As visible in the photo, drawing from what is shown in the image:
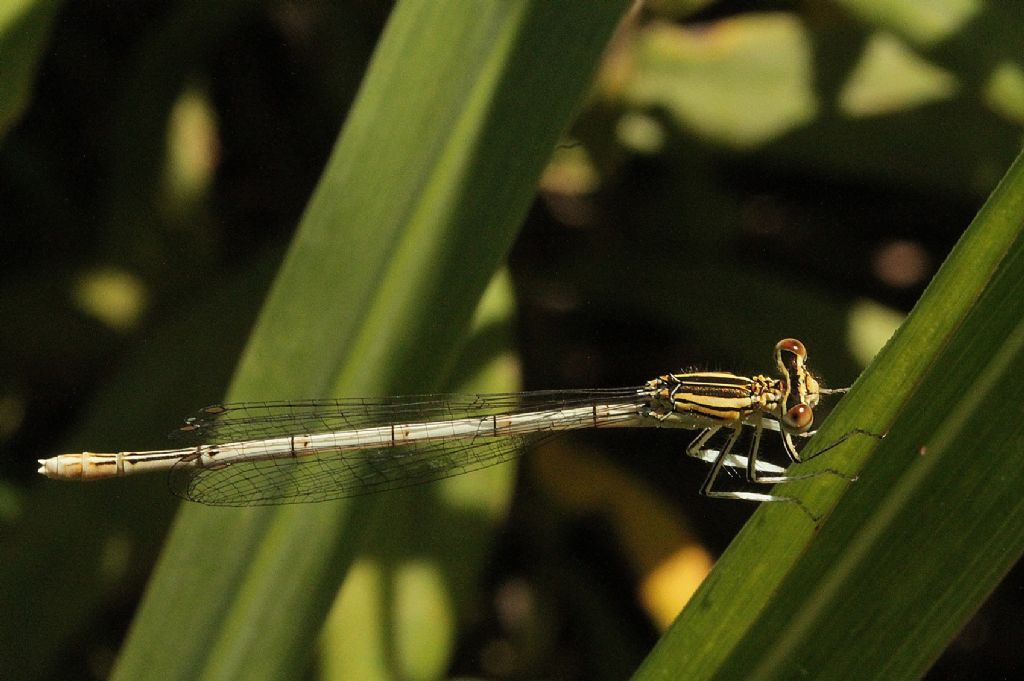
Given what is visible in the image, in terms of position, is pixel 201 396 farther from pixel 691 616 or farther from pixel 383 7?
pixel 691 616

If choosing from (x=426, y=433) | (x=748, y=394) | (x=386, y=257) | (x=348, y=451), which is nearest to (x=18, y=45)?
(x=386, y=257)

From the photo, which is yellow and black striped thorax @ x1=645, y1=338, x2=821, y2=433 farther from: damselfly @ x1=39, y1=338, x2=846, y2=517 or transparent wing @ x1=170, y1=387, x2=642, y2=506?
transparent wing @ x1=170, y1=387, x2=642, y2=506

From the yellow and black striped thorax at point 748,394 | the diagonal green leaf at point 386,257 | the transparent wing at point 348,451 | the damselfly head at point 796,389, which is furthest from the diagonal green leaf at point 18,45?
the damselfly head at point 796,389

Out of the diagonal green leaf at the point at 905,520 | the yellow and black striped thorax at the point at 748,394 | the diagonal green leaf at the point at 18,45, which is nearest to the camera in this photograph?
the diagonal green leaf at the point at 905,520

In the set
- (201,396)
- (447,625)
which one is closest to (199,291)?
(201,396)

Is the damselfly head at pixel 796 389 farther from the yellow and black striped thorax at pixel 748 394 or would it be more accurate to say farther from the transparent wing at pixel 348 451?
the transparent wing at pixel 348 451

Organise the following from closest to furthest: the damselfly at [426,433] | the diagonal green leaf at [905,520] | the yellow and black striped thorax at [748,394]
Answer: the diagonal green leaf at [905,520] → the damselfly at [426,433] → the yellow and black striped thorax at [748,394]

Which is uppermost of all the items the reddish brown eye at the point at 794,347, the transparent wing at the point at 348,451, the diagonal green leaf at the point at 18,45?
the reddish brown eye at the point at 794,347
